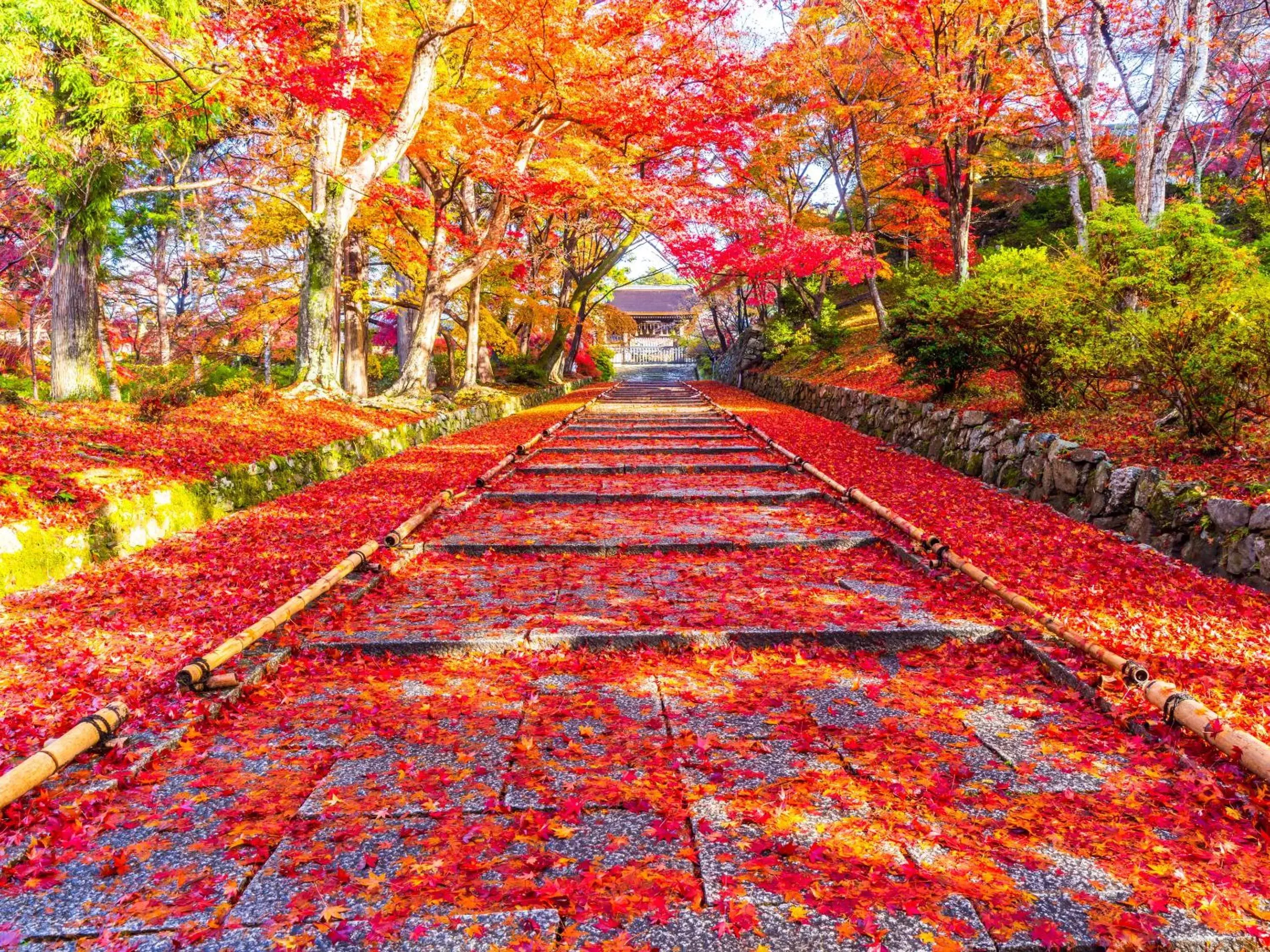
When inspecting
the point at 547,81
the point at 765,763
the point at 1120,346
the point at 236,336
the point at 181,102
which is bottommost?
the point at 765,763

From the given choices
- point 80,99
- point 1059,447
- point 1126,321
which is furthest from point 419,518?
point 80,99

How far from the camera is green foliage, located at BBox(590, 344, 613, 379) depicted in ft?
129

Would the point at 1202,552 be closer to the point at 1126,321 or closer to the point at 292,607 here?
the point at 1126,321

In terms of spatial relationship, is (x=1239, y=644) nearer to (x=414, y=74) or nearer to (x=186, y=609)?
(x=186, y=609)

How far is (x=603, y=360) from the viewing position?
4006cm

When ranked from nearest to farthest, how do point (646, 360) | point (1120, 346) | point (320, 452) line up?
1. point (1120, 346)
2. point (320, 452)
3. point (646, 360)

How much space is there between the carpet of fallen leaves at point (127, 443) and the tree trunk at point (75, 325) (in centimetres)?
207

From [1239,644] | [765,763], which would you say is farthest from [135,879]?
[1239,644]

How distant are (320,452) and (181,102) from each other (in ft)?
22.3

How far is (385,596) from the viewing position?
4766 mm

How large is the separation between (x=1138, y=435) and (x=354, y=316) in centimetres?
1551

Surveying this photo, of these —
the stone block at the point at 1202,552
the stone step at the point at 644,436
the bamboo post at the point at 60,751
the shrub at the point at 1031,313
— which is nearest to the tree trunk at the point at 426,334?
the stone step at the point at 644,436

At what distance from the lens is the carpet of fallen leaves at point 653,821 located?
203 centimetres

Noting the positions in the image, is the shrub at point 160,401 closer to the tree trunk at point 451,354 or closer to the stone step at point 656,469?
the stone step at point 656,469
